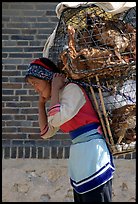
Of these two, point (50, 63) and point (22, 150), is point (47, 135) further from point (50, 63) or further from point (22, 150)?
point (22, 150)

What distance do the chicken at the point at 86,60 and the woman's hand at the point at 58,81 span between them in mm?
158

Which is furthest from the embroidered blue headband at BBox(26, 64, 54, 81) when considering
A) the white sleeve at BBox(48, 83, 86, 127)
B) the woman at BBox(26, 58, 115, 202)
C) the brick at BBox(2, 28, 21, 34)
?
the brick at BBox(2, 28, 21, 34)

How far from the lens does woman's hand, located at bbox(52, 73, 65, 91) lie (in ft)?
11.3

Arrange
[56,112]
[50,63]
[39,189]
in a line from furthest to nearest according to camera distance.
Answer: [39,189] → [50,63] → [56,112]

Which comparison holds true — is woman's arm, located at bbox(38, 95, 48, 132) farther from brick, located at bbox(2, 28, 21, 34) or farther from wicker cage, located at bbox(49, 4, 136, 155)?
brick, located at bbox(2, 28, 21, 34)

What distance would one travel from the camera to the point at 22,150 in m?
5.61

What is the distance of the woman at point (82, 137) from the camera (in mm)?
3316

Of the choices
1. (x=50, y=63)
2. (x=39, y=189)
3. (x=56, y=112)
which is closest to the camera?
(x=56, y=112)

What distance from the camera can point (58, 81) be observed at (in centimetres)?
347

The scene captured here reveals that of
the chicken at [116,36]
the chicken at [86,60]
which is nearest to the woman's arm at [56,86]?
the chicken at [86,60]

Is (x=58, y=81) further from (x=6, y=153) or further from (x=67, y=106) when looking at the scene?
(x=6, y=153)

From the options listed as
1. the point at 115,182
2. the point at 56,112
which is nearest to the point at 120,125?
the point at 56,112

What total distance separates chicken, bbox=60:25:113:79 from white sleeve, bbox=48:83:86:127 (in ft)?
0.41

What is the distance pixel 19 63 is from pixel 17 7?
0.60 metres
